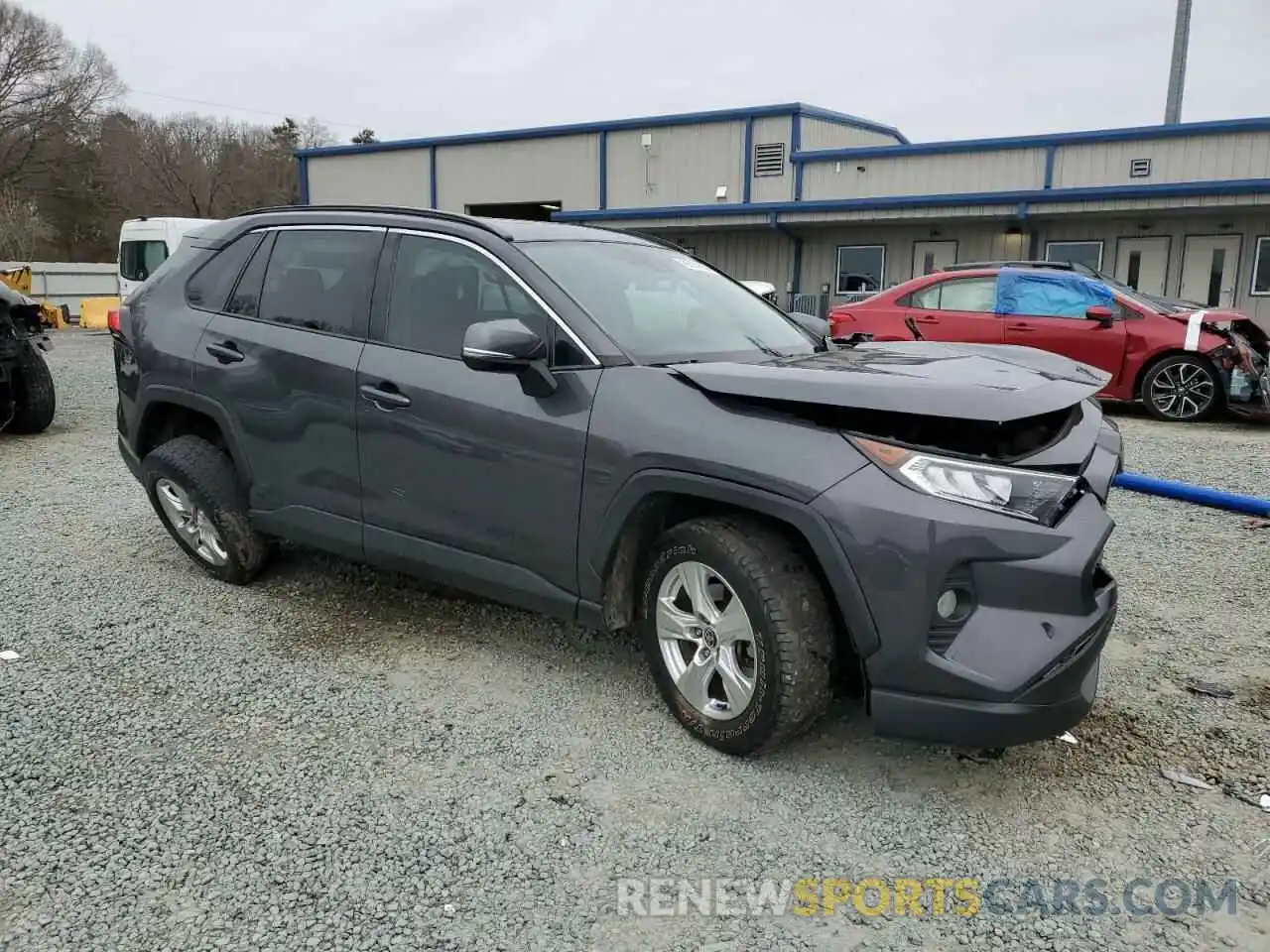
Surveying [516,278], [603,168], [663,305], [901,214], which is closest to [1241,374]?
[663,305]

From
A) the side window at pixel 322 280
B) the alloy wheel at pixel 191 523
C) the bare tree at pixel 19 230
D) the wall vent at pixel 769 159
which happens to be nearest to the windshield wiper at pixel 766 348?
the side window at pixel 322 280

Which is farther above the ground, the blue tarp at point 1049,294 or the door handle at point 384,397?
the blue tarp at point 1049,294

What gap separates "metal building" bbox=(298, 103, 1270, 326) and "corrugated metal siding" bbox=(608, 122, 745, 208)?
0.04 meters

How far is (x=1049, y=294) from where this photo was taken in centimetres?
1034

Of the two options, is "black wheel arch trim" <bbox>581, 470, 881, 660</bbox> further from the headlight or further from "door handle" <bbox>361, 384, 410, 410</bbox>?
"door handle" <bbox>361, 384, 410, 410</bbox>

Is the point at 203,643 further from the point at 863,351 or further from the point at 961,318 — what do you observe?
the point at 961,318

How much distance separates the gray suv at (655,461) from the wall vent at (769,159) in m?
19.8

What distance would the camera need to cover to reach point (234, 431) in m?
4.21

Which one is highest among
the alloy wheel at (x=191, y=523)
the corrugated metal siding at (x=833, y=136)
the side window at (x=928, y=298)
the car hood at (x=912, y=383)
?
the corrugated metal siding at (x=833, y=136)

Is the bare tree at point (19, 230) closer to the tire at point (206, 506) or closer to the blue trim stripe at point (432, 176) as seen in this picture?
the blue trim stripe at point (432, 176)

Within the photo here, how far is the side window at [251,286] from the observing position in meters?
4.25

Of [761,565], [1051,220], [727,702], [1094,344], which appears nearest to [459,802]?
[727,702]

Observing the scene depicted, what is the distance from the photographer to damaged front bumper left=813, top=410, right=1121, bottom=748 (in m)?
2.50

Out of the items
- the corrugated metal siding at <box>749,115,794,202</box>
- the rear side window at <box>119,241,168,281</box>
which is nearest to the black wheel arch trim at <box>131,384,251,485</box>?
the rear side window at <box>119,241,168,281</box>
